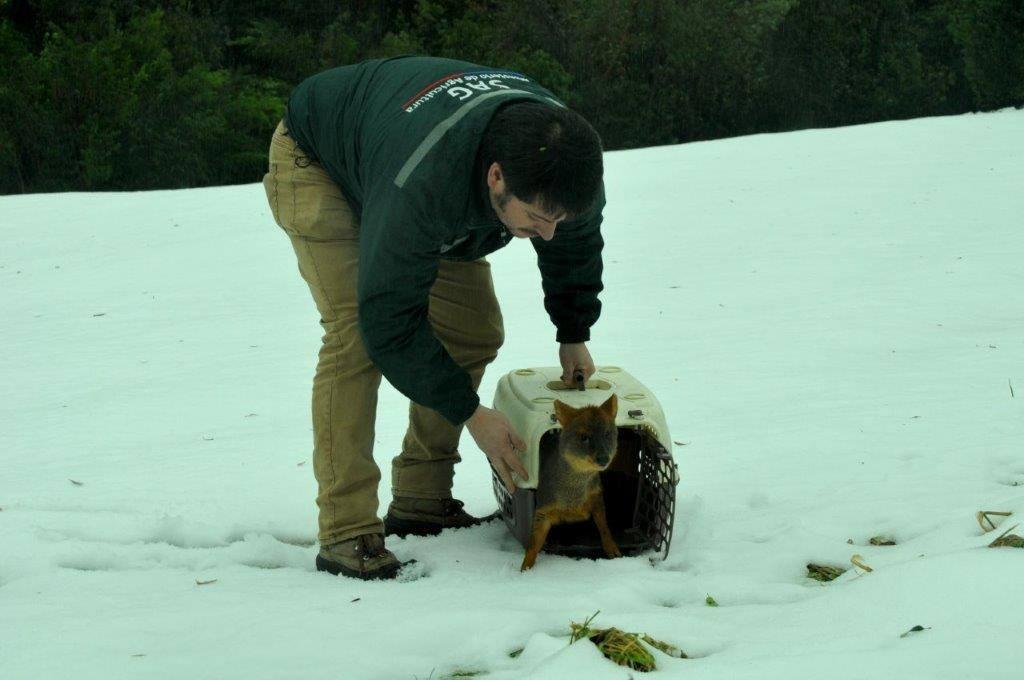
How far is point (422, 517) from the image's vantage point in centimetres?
376

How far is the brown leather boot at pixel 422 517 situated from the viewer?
12.3ft

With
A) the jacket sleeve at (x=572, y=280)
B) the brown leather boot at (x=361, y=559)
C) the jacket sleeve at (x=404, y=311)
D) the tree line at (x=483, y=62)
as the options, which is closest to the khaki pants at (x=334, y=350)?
the brown leather boot at (x=361, y=559)

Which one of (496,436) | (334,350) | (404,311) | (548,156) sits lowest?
(496,436)

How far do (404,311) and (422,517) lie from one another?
1155 millimetres

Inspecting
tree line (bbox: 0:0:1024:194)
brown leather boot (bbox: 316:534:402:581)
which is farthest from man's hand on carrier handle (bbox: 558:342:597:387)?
tree line (bbox: 0:0:1024:194)

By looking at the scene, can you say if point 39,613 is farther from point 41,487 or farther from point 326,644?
point 41,487

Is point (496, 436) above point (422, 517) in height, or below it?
above

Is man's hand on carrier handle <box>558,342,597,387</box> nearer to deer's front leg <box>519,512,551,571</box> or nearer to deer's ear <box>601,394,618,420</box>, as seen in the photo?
deer's ear <box>601,394,618,420</box>

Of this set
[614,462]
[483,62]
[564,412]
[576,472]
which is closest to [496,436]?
[564,412]

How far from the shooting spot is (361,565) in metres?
3.26

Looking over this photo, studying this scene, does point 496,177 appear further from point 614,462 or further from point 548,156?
point 614,462

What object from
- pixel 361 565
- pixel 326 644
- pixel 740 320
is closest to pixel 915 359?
pixel 740 320

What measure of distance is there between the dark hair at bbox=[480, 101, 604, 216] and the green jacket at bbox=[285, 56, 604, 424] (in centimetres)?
11

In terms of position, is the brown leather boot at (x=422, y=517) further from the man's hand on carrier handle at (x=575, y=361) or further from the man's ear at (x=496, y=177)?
the man's ear at (x=496, y=177)
